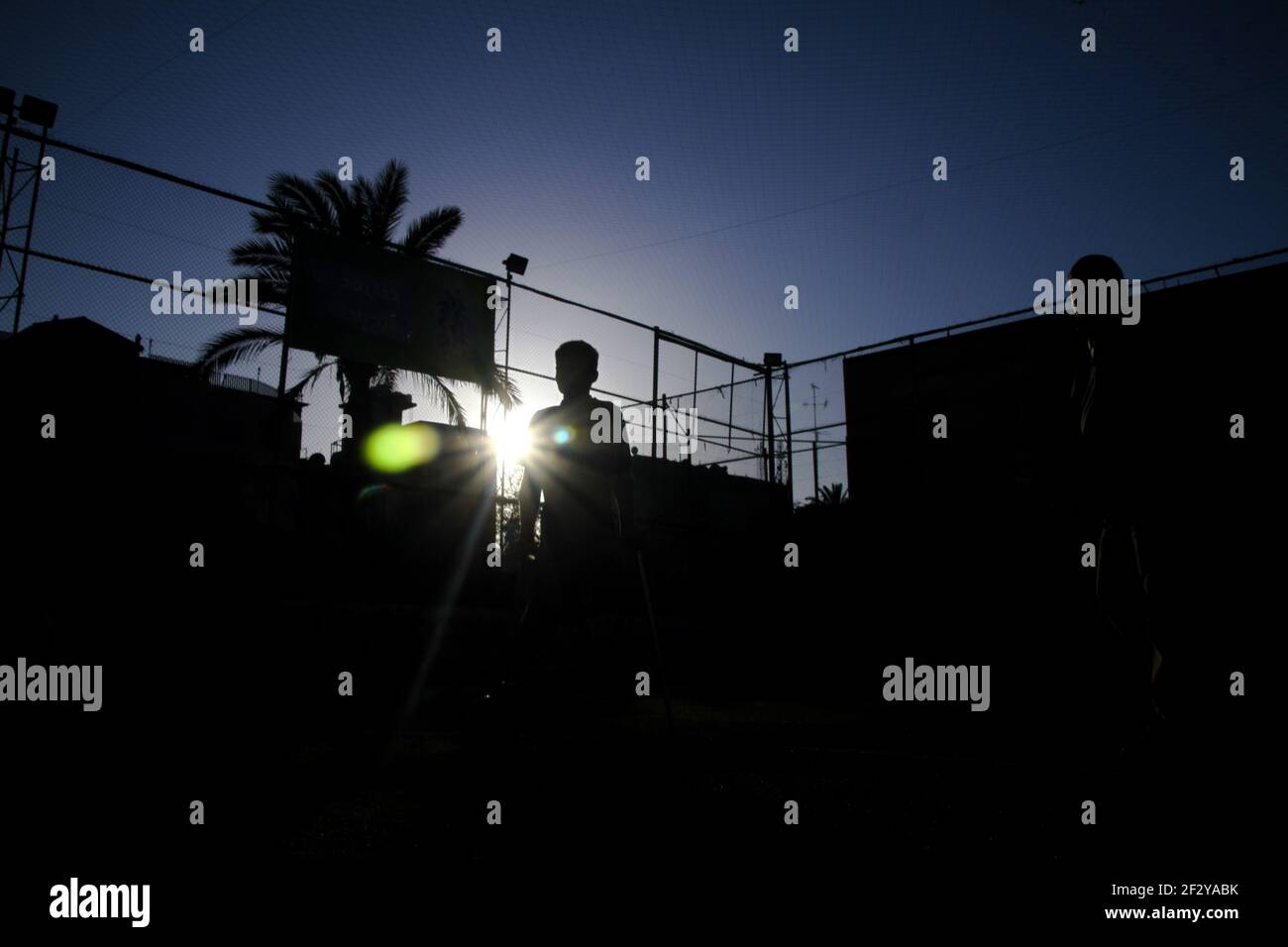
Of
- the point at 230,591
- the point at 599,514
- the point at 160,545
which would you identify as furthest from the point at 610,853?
the point at 160,545

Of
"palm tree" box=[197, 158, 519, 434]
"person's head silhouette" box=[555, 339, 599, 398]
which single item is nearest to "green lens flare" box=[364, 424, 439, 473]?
"palm tree" box=[197, 158, 519, 434]

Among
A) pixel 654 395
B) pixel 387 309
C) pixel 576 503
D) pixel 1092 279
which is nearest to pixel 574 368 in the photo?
pixel 576 503

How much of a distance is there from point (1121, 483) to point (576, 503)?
238cm

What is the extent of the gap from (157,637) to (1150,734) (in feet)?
24.0

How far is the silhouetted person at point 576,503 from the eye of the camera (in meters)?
3.74

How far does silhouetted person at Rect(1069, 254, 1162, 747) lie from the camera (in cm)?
270

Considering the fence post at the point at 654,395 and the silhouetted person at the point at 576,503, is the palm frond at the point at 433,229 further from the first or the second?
the silhouetted person at the point at 576,503

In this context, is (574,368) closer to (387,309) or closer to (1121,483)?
(1121,483)

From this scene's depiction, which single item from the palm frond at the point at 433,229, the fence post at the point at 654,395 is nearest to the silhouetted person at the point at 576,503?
the fence post at the point at 654,395

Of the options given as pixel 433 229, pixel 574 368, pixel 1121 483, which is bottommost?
pixel 1121 483

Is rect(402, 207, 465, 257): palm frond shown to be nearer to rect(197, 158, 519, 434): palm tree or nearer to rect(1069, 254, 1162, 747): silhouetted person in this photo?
rect(197, 158, 519, 434): palm tree

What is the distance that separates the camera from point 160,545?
25.0 ft

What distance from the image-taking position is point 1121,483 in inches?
107

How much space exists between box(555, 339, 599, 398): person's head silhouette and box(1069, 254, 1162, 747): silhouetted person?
A: 7.46 feet
